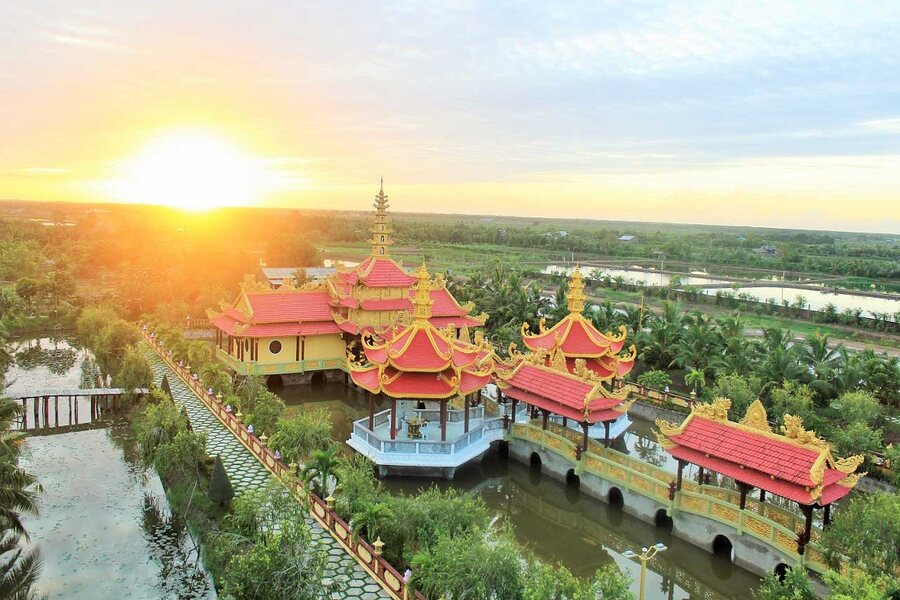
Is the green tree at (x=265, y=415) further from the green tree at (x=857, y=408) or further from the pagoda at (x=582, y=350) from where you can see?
the green tree at (x=857, y=408)

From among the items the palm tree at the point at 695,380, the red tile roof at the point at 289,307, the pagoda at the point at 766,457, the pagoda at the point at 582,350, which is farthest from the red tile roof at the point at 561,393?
the red tile roof at the point at 289,307

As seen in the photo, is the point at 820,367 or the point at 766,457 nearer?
the point at 766,457

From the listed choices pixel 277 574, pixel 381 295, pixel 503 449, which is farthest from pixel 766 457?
pixel 381 295

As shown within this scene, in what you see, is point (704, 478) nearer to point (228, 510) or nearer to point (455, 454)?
point (455, 454)

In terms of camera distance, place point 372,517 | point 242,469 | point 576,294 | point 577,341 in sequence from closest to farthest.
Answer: point 372,517 → point 242,469 → point 577,341 → point 576,294

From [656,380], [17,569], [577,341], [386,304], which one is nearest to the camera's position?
[17,569]

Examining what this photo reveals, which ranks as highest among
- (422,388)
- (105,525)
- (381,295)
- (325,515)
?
(381,295)

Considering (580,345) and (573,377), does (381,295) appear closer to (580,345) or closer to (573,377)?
(580,345)
